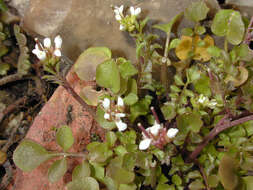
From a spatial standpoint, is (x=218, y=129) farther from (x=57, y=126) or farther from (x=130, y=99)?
(x=57, y=126)

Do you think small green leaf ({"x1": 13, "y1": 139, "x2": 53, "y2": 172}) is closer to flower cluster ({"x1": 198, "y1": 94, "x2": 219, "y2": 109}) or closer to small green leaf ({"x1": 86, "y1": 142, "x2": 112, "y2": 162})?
small green leaf ({"x1": 86, "y1": 142, "x2": 112, "y2": 162})

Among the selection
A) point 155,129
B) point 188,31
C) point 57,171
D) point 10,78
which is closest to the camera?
point 155,129

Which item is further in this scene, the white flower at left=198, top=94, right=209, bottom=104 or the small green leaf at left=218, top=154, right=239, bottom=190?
the white flower at left=198, top=94, right=209, bottom=104

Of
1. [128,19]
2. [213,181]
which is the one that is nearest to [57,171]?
[213,181]

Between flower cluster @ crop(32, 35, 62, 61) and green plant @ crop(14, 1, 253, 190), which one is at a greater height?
flower cluster @ crop(32, 35, 62, 61)

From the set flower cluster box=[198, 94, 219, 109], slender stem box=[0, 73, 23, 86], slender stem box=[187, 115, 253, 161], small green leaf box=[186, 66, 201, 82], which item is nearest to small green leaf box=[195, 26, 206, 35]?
small green leaf box=[186, 66, 201, 82]

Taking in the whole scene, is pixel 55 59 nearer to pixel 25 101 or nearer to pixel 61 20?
pixel 61 20
